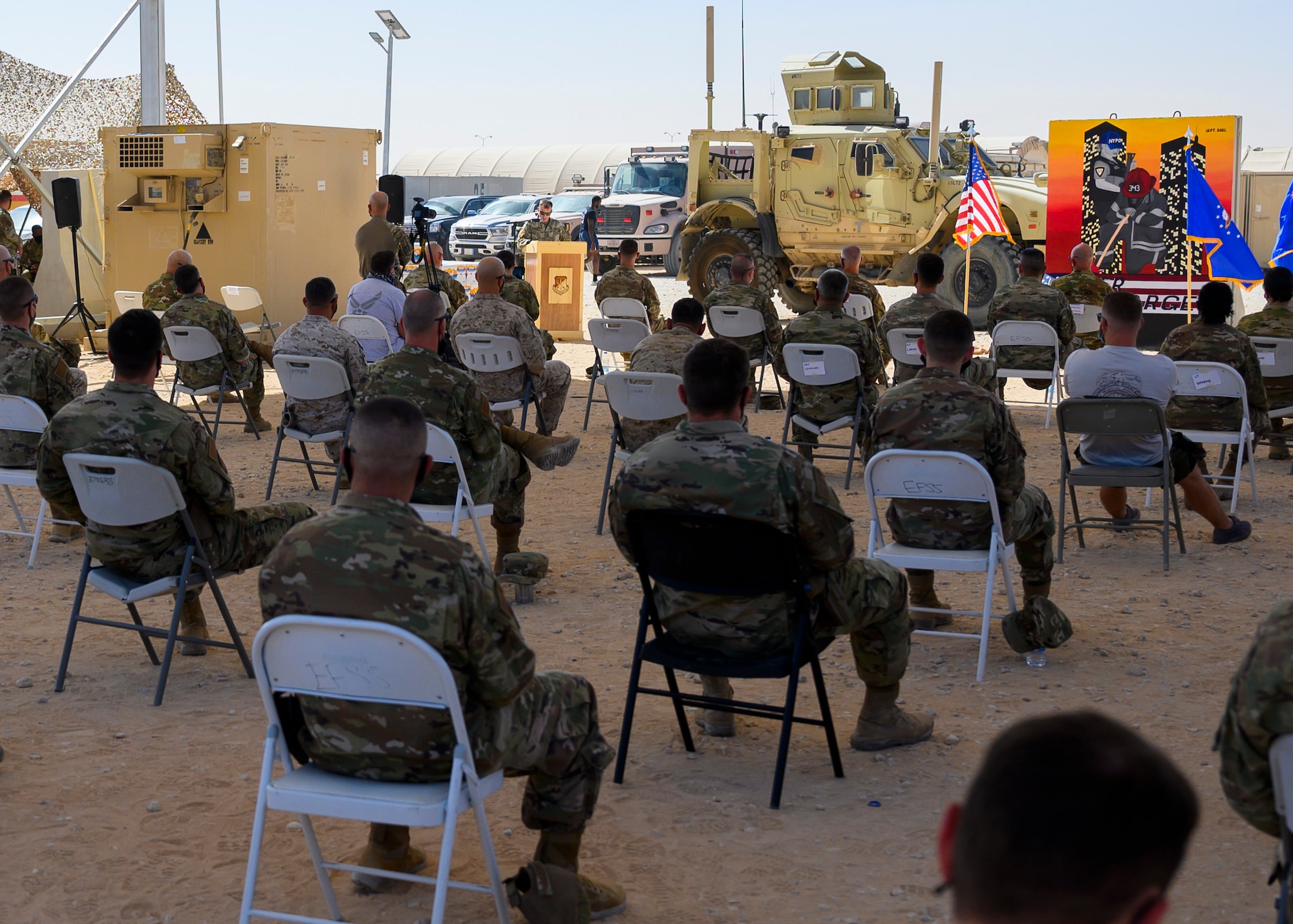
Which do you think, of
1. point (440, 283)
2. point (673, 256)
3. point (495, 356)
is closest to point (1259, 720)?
point (495, 356)

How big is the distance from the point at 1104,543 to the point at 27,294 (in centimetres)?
538

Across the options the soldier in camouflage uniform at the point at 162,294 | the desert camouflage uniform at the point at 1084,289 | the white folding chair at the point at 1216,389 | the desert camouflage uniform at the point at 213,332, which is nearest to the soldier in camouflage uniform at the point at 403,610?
the white folding chair at the point at 1216,389

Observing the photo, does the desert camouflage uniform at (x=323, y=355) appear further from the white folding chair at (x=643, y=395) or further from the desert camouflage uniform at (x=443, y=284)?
the desert camouflage uniform at (x=443, y=284)

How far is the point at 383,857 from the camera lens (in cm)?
307

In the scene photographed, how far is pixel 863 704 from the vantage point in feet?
13.3

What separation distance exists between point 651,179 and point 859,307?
15039mm

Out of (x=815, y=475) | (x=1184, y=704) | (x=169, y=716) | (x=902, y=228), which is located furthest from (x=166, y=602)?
(x=902, y=228)

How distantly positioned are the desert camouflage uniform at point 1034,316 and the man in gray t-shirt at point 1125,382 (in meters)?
2.93

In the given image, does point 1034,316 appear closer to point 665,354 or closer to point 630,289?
point 630,289

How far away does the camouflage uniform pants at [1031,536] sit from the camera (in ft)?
14.7

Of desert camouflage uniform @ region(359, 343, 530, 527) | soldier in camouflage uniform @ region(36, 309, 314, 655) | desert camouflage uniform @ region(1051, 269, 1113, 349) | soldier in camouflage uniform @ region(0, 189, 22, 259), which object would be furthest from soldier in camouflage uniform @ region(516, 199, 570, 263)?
soldier in camouflage uniform @ region(36, 309, 314, 655)

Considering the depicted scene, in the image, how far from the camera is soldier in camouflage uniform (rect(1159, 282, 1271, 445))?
21.7 ft

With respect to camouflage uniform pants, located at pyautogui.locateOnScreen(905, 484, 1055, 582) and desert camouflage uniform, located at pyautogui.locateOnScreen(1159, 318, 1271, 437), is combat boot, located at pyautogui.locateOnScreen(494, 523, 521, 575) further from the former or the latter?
desert camouflage uniform, located at pyautogui.locateOnScreen(1159, 318, 1271, 437)

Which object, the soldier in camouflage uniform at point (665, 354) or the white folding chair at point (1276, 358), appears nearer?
the soldier in camouflage uniform at point (665, 354)
